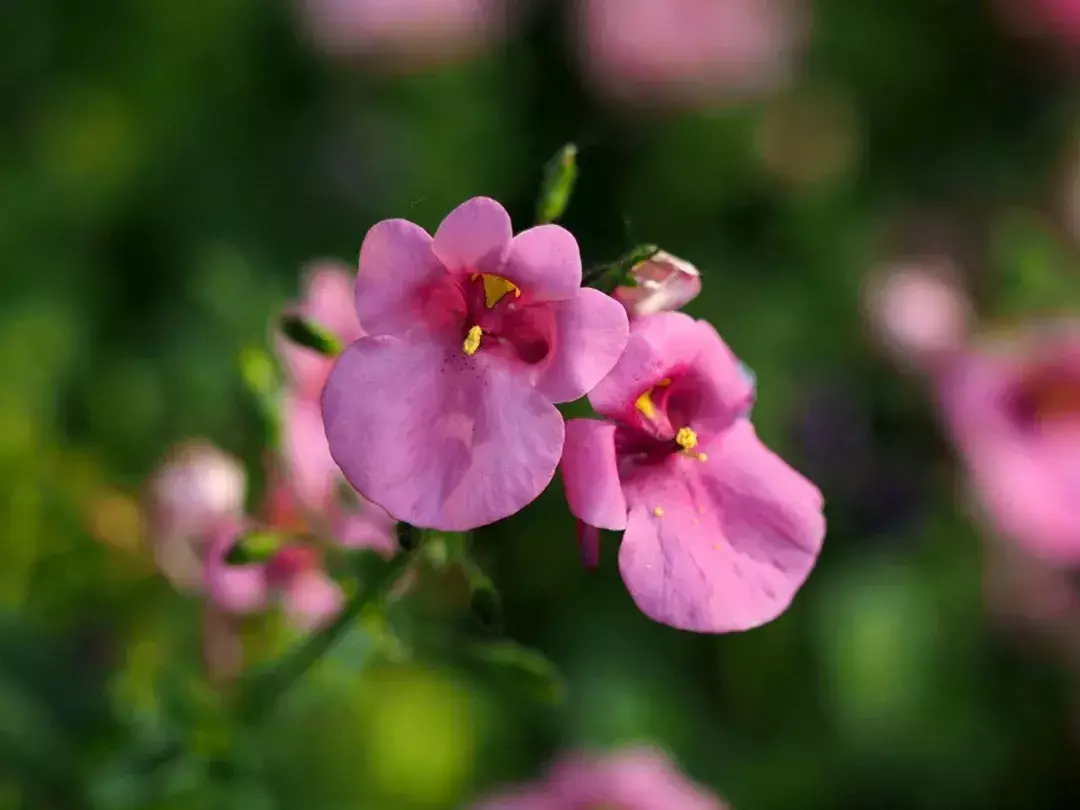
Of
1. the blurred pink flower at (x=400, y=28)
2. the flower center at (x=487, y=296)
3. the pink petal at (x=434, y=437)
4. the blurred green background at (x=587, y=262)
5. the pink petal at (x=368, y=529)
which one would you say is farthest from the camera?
the blurred pink flower at (x=400, y=28)

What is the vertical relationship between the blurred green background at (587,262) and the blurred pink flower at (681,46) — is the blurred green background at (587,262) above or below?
below

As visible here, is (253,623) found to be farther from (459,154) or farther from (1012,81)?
(1012,81)

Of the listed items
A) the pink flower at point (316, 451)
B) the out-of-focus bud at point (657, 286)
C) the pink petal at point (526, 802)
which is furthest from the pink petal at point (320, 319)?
the pink petal at point (526, 802)

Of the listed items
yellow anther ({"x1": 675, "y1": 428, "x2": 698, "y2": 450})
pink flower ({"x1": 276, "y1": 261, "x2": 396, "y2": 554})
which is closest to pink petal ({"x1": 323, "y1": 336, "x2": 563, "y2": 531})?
yellow anther ({"x1": 675, "y1": 428, "x2": 698, "y2": 450})

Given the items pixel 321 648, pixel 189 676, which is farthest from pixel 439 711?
pixel 321 648

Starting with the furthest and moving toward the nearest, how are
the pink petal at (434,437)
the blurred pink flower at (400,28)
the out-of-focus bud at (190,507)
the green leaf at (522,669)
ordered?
the blurred pink flower at (400,28), the out-of-focus bud at (190,507), the green leaf at (522,669), the pink petal at (434,437)

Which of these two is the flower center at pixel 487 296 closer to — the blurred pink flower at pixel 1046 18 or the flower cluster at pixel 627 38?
the flower cluster at pixel 627 38
